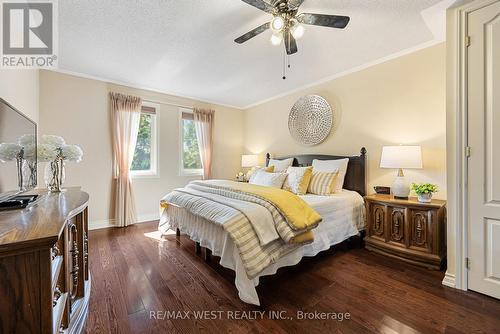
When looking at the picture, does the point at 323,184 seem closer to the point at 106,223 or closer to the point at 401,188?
the point at 401,188

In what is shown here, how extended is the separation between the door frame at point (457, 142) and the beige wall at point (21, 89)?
12.5 ft

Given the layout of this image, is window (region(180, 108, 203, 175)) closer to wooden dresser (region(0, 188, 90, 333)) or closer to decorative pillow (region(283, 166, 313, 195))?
decorative pillow (region(283, 166, 313, 195))

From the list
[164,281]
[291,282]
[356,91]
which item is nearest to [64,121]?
[164,281]

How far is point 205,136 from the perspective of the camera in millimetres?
4688

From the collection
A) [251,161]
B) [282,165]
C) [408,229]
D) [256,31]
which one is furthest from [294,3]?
[251,161]

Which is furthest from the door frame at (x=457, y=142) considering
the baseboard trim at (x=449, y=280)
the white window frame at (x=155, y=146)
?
the white window frame at (x=155, y=146)

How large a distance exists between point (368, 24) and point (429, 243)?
7.53 feet

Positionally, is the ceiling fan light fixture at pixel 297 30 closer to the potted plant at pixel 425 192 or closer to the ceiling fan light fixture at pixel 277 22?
the ceiling fan light fixture at pixel 277 22

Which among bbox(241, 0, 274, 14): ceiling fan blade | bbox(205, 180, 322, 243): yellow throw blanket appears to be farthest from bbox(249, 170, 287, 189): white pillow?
bbox(241, 0, 274, 14): ceiling fan blade

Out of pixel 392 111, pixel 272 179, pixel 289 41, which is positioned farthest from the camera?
pixel 272 179

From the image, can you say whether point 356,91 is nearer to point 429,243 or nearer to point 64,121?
point 429,243

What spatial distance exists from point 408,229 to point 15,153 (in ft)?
11.1

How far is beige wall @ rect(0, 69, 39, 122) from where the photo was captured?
193cm

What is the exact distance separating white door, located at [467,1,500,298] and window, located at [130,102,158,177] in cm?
433
